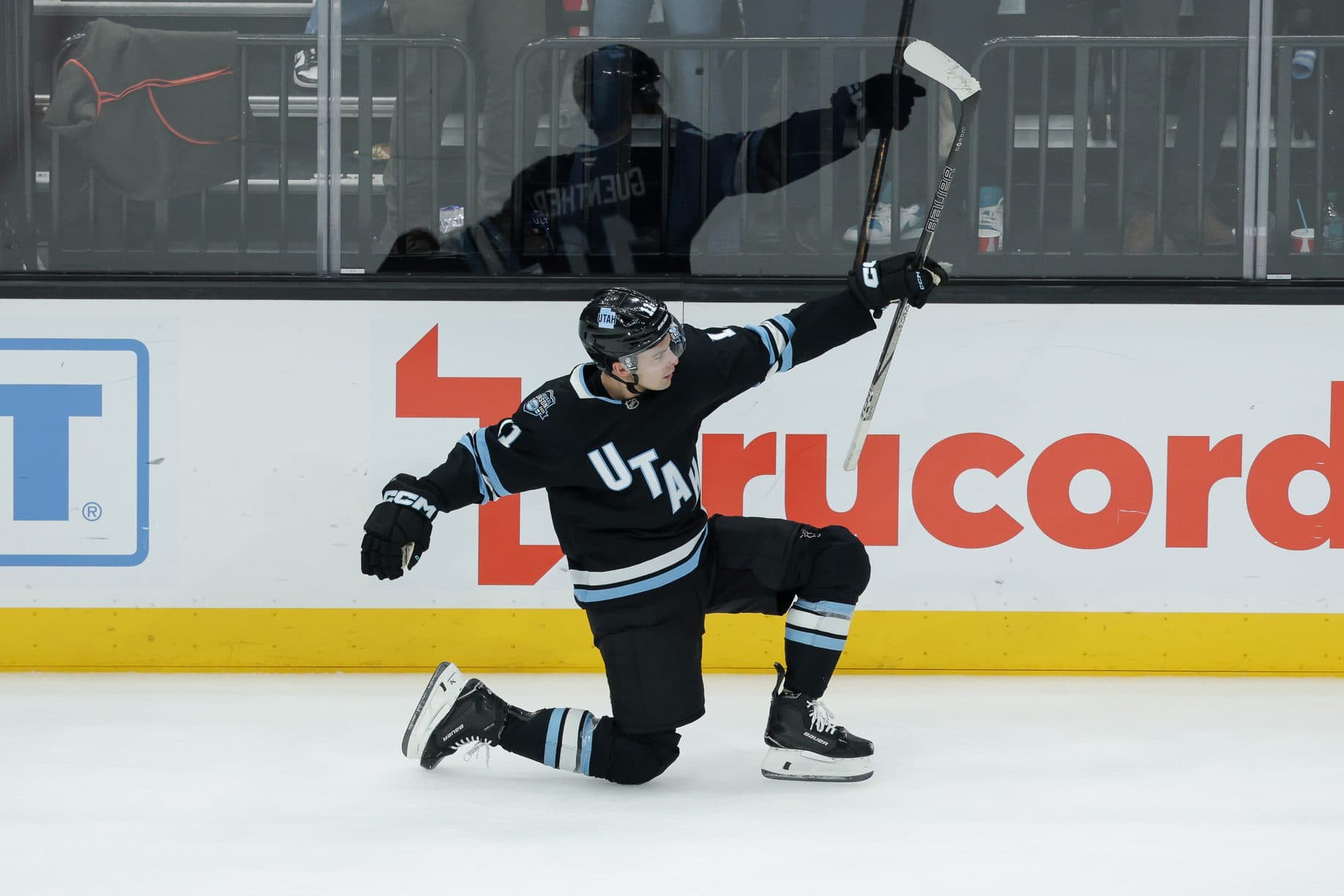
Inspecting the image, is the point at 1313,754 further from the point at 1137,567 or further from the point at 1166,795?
the point at 1137,567

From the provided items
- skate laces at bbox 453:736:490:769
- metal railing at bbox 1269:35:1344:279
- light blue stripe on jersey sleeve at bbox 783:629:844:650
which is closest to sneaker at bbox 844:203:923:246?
metal railing at bbox 1269:35:1344:279

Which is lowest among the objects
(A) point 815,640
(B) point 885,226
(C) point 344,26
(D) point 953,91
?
(A) point 815,640

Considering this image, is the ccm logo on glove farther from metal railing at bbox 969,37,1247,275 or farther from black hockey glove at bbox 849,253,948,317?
metal railing at bbox 969,37,1247,275

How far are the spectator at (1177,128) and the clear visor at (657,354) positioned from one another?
1.49 metres

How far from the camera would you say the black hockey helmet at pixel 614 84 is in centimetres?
361

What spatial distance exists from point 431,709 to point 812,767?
732 mm

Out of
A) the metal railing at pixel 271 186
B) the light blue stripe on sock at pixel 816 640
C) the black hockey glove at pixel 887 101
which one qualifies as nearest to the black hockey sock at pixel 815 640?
the light blue stripe on sock at pixel 816 640

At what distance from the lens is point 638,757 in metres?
2.72

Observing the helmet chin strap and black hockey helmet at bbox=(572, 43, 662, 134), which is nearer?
the helmet chin strap

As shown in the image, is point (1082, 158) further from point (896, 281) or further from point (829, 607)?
point (829, 607)

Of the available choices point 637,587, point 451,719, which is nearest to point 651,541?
point 637,587

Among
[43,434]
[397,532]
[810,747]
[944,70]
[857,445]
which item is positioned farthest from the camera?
[43,434]

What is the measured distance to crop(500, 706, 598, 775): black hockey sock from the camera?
2736 mm

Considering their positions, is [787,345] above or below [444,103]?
below
